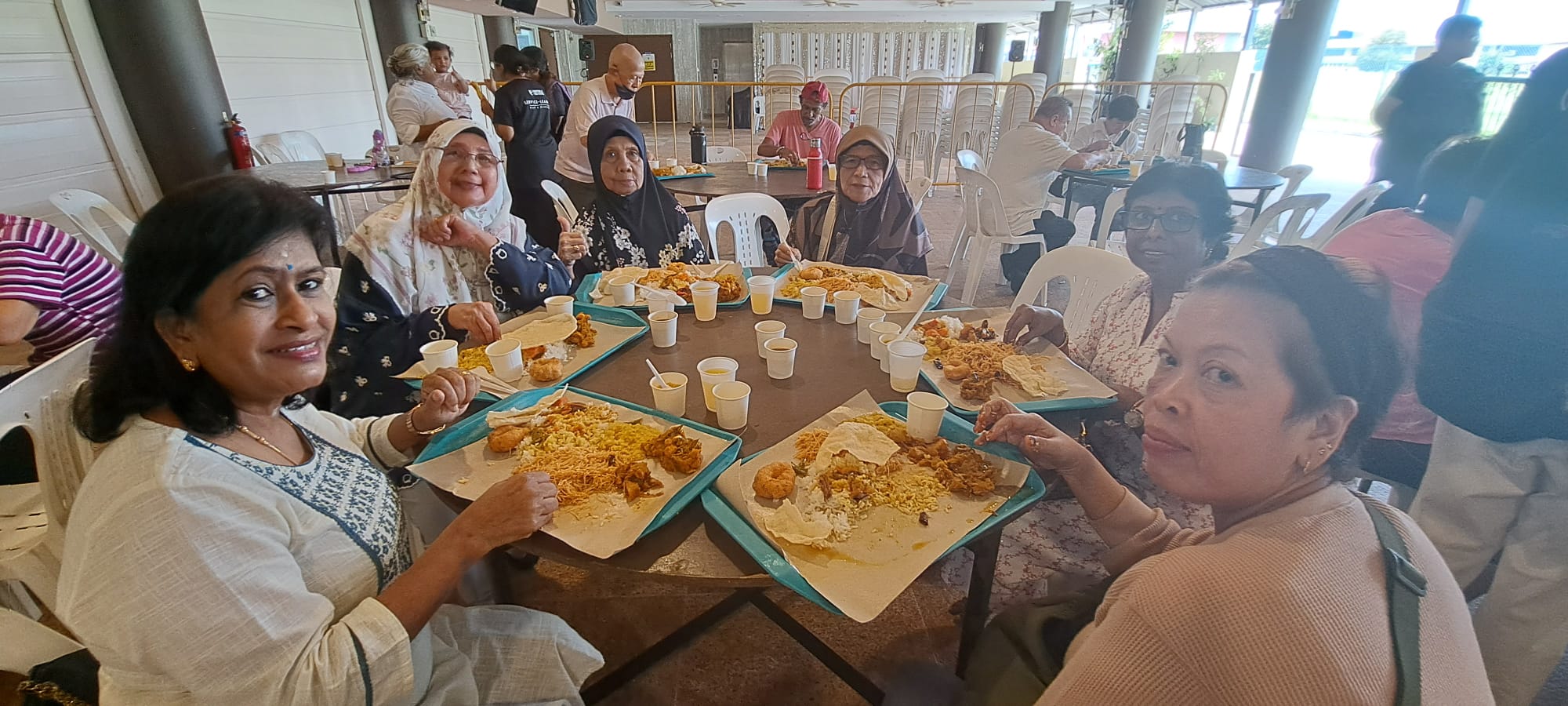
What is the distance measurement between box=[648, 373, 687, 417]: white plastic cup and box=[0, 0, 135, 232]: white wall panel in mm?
5496

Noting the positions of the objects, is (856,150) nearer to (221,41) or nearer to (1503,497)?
(1503,497)

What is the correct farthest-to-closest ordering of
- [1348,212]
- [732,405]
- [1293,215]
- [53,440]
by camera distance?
[1293,215], [1348,212], [732,405], [53,440]

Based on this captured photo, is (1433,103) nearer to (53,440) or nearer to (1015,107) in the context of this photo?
(53,440)

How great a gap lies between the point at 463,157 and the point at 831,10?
16.0 meters

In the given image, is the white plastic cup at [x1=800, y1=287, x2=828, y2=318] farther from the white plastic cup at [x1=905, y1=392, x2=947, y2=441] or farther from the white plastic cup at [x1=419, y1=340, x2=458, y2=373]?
the white plastic cup at [x1=419, y1=340, x2=458, y2=373]

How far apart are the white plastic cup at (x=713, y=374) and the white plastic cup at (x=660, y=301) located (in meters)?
0.45

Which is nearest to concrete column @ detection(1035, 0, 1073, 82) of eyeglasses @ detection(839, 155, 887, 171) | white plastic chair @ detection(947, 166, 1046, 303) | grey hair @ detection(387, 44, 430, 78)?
white plastic chair @ detection(947, 166, 1046, 303)

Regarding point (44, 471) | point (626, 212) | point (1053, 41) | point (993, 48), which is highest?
point (993, 48)

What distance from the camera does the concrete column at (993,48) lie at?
1745 centimetres

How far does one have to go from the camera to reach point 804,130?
5.87 m

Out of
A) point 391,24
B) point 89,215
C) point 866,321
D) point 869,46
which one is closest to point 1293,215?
point 866,321

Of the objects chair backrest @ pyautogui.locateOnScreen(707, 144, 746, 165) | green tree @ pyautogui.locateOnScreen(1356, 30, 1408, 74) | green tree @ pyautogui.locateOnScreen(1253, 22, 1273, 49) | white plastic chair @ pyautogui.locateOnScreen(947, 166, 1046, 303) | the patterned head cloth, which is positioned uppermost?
green tree @ pyautogui.locateOnScreen(1253, 22, 1273, 49)

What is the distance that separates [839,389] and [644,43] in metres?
19.8

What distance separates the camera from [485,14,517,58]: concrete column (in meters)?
11.7
